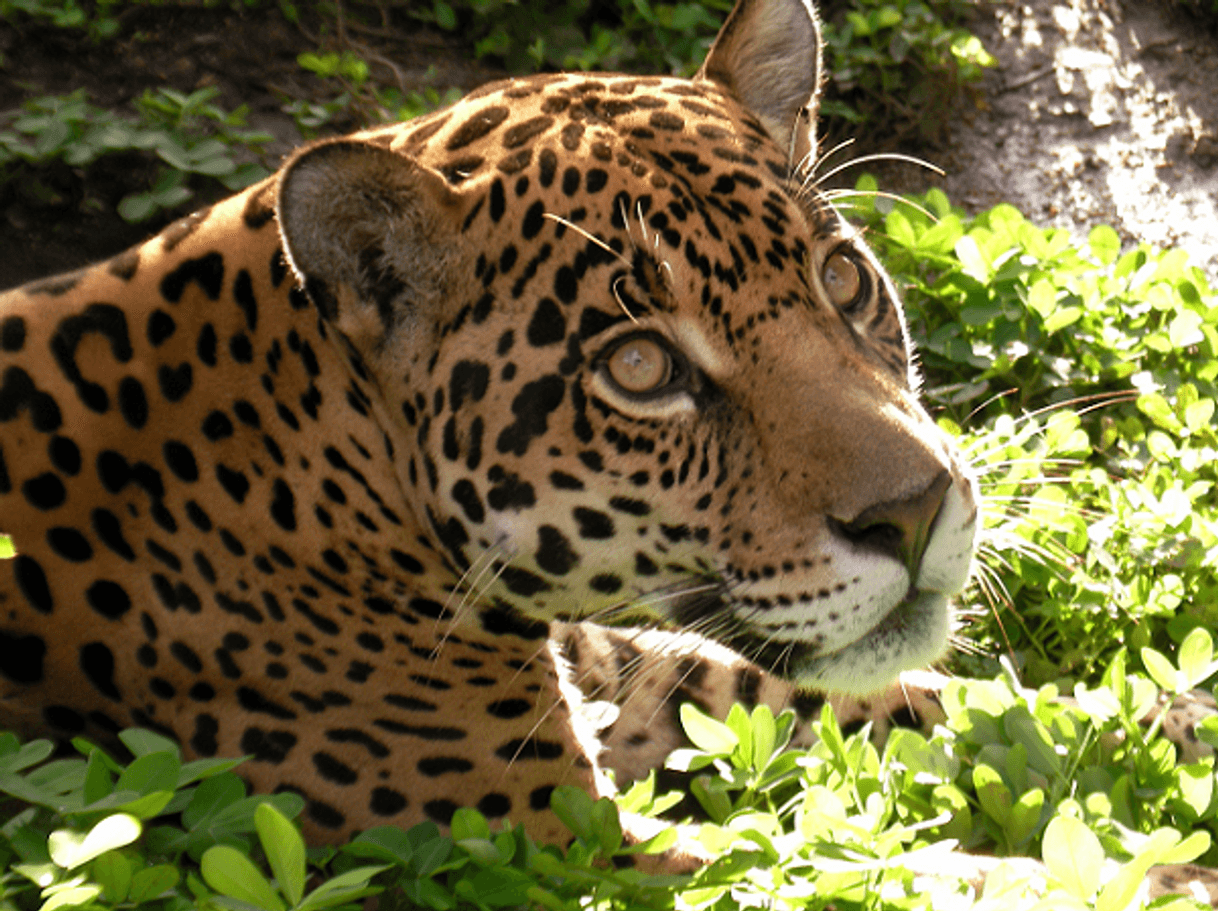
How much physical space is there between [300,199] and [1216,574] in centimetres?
278

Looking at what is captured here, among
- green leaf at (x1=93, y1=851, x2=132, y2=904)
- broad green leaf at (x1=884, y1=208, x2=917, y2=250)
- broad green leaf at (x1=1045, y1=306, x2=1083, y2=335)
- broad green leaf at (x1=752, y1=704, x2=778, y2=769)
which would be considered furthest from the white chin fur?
broad green leaf at (x1=884, y1=208, x2=917, y2=250)

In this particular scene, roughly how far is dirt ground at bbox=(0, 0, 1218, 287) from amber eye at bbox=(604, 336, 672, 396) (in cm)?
368

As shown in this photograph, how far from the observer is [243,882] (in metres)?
1.68

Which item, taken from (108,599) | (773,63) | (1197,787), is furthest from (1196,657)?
(108,599)

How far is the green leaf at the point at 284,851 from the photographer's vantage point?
170 cm

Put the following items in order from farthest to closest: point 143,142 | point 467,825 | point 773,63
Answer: point 143,142, point 773,63, point 467,825

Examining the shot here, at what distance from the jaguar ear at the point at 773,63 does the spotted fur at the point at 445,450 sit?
0.37 metres

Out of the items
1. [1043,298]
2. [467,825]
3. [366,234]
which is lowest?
[467,825]

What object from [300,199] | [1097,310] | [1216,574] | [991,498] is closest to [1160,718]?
[991,498]

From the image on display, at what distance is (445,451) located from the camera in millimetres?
2451

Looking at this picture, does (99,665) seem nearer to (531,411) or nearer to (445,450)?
(445,450)

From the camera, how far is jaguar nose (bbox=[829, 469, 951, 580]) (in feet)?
7.42

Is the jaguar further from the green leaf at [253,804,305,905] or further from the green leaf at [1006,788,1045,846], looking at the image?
the green leaf at [253,804,305,905]

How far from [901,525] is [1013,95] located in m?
5.49
